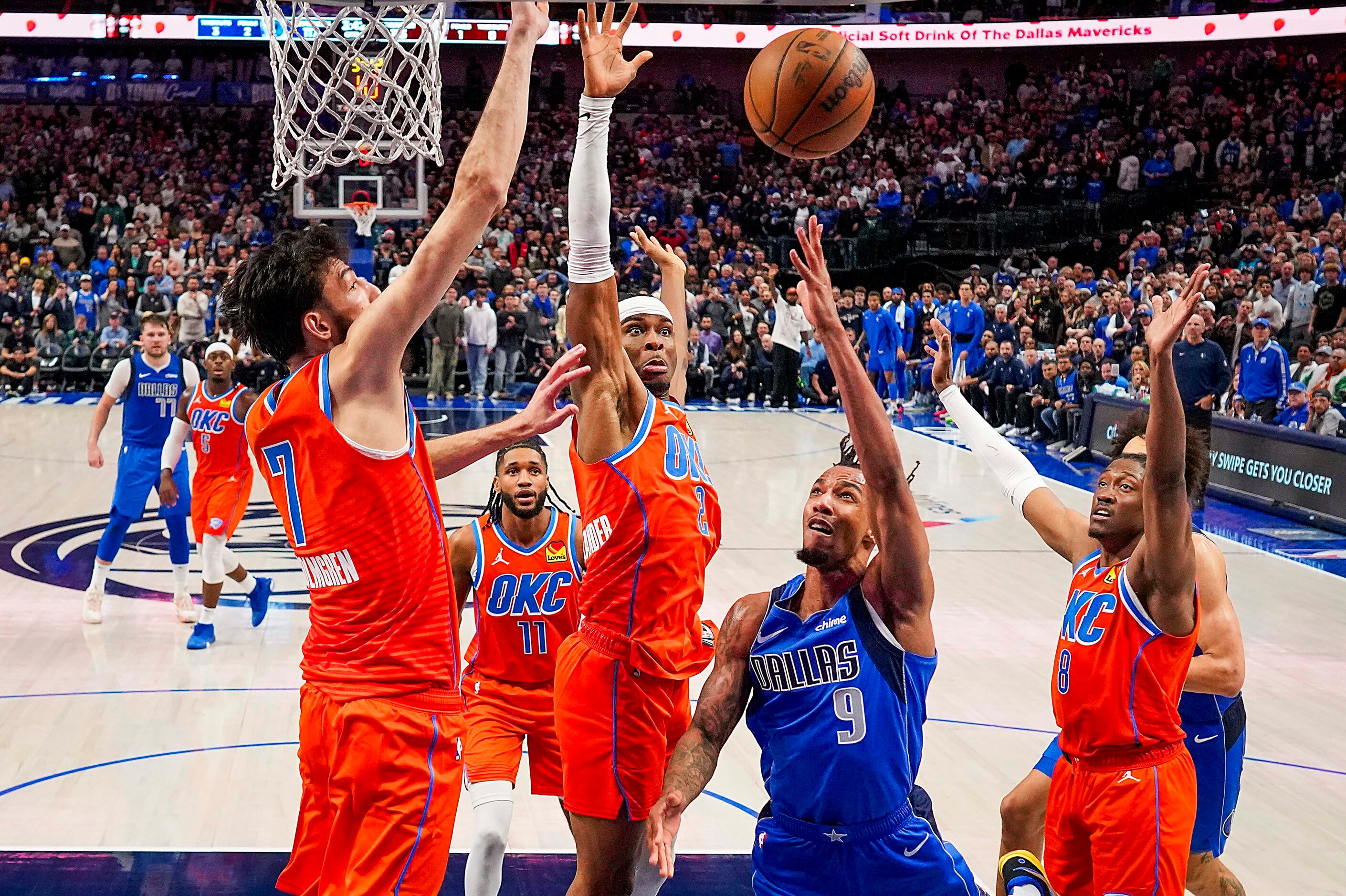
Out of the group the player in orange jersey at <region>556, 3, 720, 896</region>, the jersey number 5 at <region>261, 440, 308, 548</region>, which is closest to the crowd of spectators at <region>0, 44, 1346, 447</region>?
the player in orange jersey at <region>556, 3, 720, 896</region>

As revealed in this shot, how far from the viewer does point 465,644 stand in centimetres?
784

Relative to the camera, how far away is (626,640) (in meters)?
3.84

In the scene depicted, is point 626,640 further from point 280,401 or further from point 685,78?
point 685,78

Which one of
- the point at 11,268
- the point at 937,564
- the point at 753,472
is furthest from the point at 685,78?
the point at 937,564

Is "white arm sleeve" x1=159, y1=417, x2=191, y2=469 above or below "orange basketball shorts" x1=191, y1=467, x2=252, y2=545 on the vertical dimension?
above

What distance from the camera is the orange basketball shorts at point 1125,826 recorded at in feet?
11.6

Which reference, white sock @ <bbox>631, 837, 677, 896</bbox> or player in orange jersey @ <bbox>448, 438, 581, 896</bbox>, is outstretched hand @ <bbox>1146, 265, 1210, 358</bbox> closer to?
player in orange jersey @ <bbox>448, 438, 581, 896</bbox>

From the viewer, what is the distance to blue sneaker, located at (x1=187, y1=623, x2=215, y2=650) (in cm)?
767

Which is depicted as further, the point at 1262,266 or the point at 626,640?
the point at 1262,266

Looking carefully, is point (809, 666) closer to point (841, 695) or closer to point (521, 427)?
point (841, 695)

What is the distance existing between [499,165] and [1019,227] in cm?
2306

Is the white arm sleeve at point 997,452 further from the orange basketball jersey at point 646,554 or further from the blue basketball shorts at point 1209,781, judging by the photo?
the orange basketball jersey at point 646,554

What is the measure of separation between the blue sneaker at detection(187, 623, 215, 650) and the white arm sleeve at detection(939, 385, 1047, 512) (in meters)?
4.94

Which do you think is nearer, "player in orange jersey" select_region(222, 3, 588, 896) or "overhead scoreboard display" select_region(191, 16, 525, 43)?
"player in orange jersey" select_region(222, 3, 588, 896)
